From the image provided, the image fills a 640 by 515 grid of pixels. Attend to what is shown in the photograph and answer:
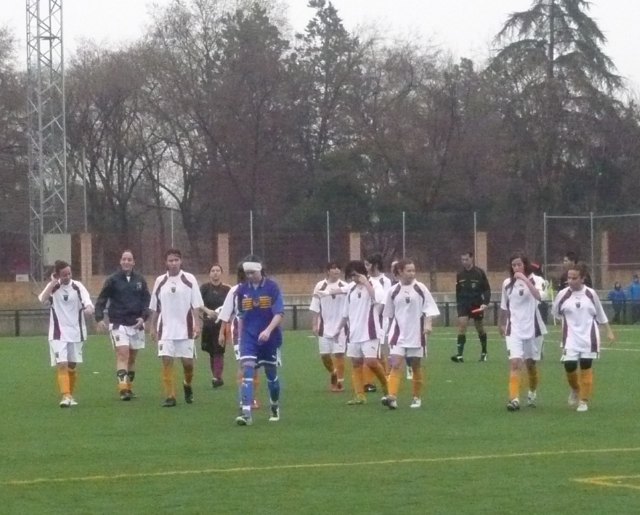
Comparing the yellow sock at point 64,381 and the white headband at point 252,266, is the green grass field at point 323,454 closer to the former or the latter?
the yellow sock at point 64,381

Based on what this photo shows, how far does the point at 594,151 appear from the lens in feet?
209

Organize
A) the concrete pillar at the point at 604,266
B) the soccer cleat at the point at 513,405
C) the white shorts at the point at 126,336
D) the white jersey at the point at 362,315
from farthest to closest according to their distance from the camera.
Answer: the concrete pillar at the point at 604,266 → the white shorts at the point at 126,336 → the white jersey at the point at 362,315 → the soccer cleat at the point at 513,405

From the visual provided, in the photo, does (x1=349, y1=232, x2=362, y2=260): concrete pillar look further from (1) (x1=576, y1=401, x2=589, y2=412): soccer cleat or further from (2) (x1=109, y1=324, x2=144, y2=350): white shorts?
(1) (x1=576, y1=401, x2=589, y2=412): soccer cleat

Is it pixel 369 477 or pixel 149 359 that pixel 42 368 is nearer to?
pixel 149 359

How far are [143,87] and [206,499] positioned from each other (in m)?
59.8

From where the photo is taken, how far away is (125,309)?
18547mm

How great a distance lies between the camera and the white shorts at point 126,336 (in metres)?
18.5

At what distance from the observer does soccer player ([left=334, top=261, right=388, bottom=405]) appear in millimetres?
17938

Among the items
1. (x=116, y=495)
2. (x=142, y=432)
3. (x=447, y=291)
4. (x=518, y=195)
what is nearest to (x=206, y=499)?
(x=116, y=495)

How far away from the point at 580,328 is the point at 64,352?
6.25m

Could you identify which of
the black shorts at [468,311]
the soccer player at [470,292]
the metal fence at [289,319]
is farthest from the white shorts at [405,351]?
the metal fence at [289,319]

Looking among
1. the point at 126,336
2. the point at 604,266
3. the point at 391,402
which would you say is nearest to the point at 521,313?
the point at 391,402

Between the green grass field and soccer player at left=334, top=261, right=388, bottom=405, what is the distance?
384 millimetres

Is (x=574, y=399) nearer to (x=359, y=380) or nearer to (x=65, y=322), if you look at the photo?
(x=359, y=380)
